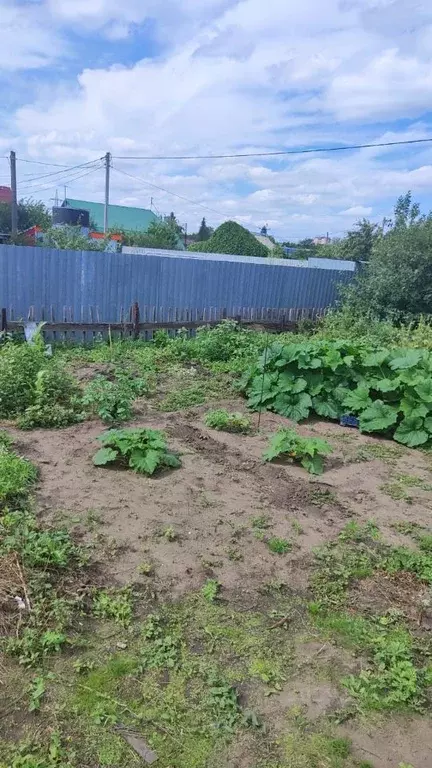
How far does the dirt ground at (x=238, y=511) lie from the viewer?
2455mm

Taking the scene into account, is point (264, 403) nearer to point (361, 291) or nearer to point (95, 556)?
point (95, 556)

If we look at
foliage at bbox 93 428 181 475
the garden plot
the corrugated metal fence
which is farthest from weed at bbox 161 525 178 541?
the corrugated metal fence

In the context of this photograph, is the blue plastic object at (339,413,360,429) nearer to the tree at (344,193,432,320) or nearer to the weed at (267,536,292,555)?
the weed at (267,536,292,555)

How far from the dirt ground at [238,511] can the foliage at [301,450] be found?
0.10 meters

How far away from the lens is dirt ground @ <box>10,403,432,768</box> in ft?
8.05

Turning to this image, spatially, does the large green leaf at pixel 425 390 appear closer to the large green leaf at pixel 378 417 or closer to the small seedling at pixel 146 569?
the large green leaf at pixel 378 417

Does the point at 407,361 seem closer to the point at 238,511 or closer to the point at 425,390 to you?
the point at 425,390

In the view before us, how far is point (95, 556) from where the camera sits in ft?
10.9

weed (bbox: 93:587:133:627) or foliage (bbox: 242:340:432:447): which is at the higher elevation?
foliage (bbox: 242:340:432:447)

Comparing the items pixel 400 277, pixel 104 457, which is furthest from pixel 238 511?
pixel 400 277

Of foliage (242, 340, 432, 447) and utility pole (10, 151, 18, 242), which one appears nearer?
foliage (242, 340, 432, 447)

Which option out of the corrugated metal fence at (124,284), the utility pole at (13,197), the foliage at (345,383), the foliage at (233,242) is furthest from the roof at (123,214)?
the foliage at (345,383)

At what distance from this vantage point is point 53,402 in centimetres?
573

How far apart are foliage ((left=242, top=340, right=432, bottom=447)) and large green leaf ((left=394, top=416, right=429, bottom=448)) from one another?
0.03 feet
